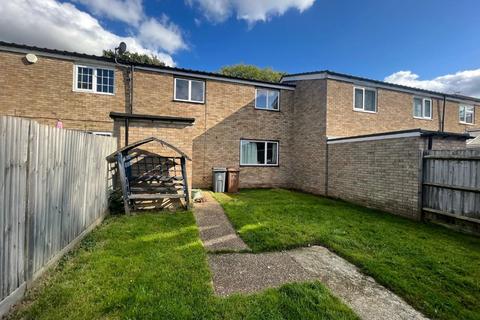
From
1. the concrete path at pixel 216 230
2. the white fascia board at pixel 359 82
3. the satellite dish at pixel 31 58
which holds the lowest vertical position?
the concrete path at pixel 216 230

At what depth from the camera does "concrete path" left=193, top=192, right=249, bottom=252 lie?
4.87 m

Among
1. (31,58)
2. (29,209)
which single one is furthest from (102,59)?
(29,209)

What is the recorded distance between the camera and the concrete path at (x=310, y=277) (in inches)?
120

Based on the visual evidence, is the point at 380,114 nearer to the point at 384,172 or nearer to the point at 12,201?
the point at 384,172

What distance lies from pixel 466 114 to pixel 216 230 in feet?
72.0

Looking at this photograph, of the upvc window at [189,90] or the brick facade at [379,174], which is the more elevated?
the upvc window at [189,90]

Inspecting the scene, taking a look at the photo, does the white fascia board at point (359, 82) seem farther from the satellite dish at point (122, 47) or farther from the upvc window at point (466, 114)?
the satellite dish at point (122, 47)

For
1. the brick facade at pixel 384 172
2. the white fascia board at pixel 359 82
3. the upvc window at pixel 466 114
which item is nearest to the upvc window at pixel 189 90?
the white fascia board at pixel 359 82

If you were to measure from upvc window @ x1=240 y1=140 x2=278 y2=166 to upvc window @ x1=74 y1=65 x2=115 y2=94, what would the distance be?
22.7 ft

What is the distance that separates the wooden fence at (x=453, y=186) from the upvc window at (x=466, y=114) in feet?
48.8

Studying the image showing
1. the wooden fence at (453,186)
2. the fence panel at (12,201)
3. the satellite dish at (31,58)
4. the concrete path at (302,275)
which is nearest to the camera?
the fence panel at (12,201)

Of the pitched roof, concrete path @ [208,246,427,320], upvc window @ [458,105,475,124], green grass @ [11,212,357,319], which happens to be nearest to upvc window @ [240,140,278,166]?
the pitched roof

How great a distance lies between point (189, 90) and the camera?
12188 mm

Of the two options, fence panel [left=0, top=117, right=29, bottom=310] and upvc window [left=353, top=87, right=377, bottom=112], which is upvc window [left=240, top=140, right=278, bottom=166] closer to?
upvc window [left=353, top=87, right=377, bottom=112]
